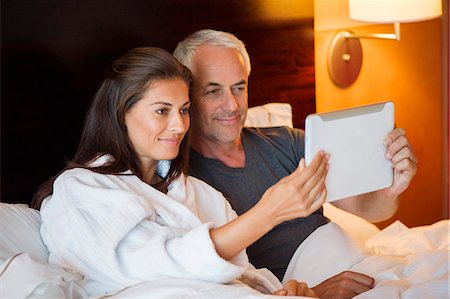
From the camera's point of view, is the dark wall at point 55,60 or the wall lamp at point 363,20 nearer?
the dark wall at point 55,60

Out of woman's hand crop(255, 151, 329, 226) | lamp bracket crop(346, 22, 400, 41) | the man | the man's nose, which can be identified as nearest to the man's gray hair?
the man

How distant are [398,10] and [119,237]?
63.7 inches

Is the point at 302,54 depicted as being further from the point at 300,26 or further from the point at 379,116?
the point at 379,116

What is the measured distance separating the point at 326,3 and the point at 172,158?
143 cm

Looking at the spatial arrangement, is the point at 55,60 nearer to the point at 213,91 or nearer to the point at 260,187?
the point at 213,91

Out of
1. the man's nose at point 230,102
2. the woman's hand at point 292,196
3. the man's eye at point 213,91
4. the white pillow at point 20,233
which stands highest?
the man's eye at point 213,91

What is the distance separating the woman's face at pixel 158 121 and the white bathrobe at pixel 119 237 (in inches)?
3.5

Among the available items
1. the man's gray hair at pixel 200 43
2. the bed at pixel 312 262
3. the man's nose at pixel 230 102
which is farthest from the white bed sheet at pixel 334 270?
the man's gray hair at pixel 200 43

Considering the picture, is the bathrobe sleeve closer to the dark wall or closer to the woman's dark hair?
the woman's dark hair

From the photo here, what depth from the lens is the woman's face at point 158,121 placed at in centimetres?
169

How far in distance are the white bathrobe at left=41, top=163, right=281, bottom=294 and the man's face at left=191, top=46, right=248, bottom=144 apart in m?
0.45

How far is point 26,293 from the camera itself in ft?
A: 4.75

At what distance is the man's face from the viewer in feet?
6.72

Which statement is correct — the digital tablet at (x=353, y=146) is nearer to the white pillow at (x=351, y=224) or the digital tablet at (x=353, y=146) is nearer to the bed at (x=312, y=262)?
the bed at (x=312, y=262)
